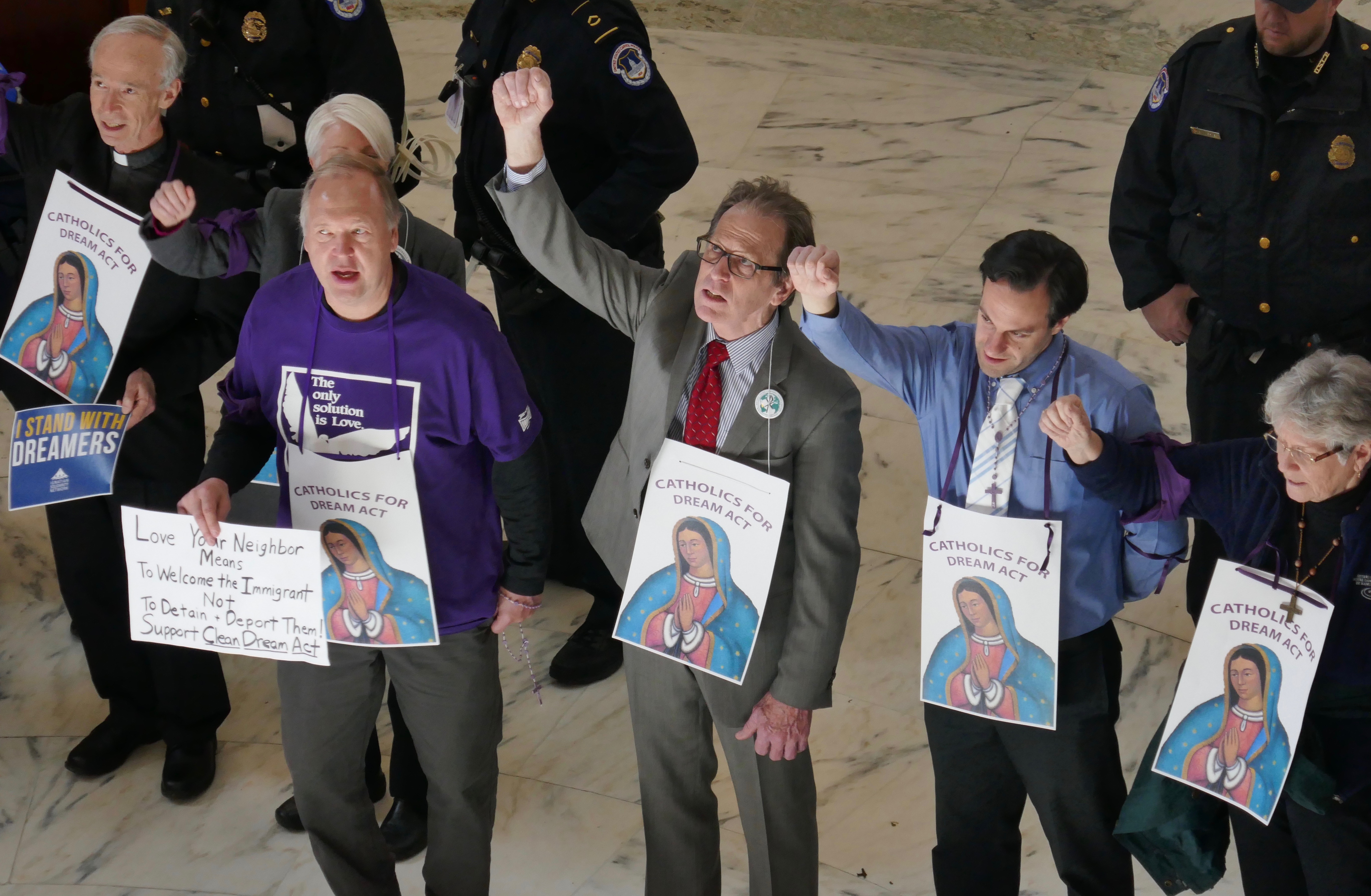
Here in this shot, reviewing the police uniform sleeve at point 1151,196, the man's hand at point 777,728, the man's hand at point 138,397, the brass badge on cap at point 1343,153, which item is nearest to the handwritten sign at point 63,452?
the man's hand at point 138,397

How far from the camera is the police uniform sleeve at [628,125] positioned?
10.6 ft

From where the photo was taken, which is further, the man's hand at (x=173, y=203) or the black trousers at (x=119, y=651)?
the black trousers at (x=119, y=651)

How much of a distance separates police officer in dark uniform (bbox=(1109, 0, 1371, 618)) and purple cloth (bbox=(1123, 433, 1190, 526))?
882 millimetres

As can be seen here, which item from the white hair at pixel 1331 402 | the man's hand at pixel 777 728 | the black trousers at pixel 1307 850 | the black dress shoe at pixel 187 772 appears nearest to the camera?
the white hair at pixel 1331 402

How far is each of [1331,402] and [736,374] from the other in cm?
95

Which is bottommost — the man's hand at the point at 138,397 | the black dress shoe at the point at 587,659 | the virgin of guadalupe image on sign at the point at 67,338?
the black dress shoe at the point at 587,659

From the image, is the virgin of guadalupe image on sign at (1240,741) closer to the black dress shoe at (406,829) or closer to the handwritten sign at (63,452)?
the black dress shoe at (406,829)

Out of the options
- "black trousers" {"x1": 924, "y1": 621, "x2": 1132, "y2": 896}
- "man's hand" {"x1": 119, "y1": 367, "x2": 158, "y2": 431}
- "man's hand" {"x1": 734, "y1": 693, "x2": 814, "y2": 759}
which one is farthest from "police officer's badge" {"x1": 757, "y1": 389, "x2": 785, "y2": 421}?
"man's hand" {"x1": 119, "y1": 367, "x2": 158, "y2": 431}

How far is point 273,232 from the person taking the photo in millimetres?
2723

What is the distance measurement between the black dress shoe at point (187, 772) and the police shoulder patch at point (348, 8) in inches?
72.7

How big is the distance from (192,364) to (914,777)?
1.99m

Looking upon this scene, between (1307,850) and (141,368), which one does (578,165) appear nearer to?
(141,368)

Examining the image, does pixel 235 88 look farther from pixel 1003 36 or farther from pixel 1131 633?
pixel 1003 36

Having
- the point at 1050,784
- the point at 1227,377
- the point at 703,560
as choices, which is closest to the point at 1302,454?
the point at 1050,784
